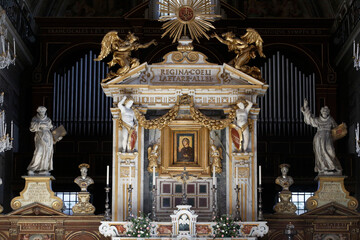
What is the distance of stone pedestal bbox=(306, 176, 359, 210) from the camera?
2170 cm

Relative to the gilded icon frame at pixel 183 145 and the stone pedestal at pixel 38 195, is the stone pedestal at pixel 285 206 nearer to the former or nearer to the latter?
the gilded icon frame at pixel 183 145

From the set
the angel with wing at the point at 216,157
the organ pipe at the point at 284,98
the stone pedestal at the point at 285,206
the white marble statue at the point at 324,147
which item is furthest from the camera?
the organ pipe at the point at 284,98

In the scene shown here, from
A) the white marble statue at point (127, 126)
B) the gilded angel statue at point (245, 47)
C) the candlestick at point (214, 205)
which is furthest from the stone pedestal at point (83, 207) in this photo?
the gilded angel statue at point (245, 47)

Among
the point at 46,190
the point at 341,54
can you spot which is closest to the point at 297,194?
the point at 341,54

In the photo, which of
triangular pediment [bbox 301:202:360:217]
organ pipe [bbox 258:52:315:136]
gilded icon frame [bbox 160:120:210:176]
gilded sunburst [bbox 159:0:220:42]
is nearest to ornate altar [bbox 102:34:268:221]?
gilded icon frame [bbox 160:120:210:176]

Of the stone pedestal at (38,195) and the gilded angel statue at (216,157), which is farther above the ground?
the gilded angel statue at (216,157)

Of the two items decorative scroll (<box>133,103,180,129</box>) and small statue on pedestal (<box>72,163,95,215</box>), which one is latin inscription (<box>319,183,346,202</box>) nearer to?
decorative scroll (<box>133,103,180,129</box>)

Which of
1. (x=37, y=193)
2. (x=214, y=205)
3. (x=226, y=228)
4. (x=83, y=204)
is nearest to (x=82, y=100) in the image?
(x=37, y=193)

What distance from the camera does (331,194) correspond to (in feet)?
71.4

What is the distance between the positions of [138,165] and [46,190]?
2359 mm

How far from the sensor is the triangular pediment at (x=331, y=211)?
21438mm

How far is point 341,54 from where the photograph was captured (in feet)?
88.1

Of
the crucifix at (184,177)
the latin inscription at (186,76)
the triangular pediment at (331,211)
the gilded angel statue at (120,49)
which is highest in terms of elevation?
the gilded angel statue at (120,49)

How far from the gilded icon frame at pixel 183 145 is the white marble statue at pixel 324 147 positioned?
106 inches
